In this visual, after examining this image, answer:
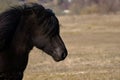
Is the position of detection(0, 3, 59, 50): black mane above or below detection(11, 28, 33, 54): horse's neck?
above

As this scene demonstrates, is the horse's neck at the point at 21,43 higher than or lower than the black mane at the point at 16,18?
lower

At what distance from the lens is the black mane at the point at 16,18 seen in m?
6.95

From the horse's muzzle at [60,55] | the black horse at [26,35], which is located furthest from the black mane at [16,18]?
the horse's muzzle at [60,55]

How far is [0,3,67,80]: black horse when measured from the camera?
275 inches

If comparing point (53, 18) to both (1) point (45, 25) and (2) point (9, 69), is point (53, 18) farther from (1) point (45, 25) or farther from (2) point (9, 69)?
(2) point (9, 69)

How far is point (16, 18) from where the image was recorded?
710 centimetres

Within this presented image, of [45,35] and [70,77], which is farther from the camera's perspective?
[70,77]

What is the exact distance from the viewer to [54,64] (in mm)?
19203

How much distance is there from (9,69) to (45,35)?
79cm

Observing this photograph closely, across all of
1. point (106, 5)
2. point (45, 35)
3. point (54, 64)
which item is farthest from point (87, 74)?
point (106, 5)

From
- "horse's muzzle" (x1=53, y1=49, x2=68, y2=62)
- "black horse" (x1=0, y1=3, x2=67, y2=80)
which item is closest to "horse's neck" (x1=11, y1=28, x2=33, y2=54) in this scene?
"black horse" (x1=0, y1=3, x2=67, y2=80)

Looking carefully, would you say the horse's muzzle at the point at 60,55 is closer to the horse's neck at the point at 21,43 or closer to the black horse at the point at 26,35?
the black horse at the point at 26,35

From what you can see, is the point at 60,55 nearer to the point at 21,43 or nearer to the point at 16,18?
the point at 21,43

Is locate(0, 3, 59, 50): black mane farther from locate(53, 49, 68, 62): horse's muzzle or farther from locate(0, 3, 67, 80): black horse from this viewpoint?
locate(53, 49, 68, 62): horse's muzzle
